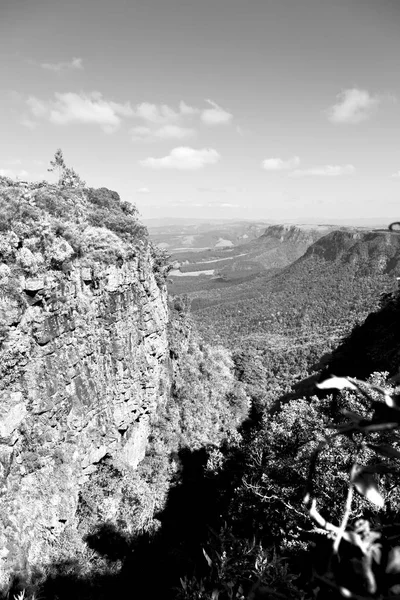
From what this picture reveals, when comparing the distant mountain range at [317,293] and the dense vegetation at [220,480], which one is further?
the distant mountain range at [317,293]

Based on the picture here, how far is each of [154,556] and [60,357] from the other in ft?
54.7

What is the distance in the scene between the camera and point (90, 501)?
2642cm

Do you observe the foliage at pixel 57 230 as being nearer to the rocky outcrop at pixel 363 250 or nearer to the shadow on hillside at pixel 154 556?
the shadow on hillside at pixel 154 556

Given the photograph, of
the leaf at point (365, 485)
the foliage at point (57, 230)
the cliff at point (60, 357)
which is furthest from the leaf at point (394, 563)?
the foliage at point (57, 230)

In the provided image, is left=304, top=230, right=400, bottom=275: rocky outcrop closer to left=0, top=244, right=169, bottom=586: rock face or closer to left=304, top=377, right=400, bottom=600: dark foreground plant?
left=0, top=244, right=169, bottom=586: rock face

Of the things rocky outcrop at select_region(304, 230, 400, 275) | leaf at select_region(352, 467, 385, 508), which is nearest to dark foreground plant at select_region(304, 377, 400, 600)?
leaf at select_region(352, 467, 385, 508)

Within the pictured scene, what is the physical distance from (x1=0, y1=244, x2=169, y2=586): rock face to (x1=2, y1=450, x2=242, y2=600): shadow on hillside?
7.01ft

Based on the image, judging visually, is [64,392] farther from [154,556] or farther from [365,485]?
[365,485]

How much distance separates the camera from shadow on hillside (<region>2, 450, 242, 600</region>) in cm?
2131

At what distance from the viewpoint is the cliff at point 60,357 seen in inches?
811

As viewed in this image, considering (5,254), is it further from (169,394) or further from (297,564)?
(169,394)

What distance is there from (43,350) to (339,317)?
99.2 meters

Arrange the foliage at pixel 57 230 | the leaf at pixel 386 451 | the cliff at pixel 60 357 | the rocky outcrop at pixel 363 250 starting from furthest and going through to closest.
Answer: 1. the rocky outcrop at pixel 363 250
2. the foliage at pixel 57 230
3. the cliff at pixel 60 357
4. the leaf at pixel 386 451

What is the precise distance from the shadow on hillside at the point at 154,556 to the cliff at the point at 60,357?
6.39ft
